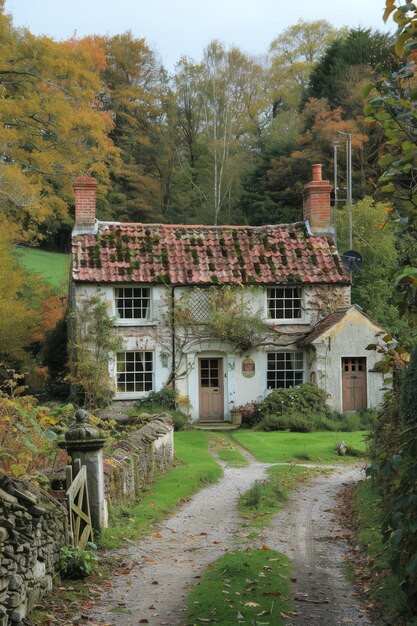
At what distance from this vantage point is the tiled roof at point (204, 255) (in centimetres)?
2764

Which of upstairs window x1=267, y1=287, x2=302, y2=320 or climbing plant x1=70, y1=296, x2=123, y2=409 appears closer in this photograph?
climbing plant x1=70, y1=296, x2=123, y2=409

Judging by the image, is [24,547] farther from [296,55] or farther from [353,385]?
[296,55]

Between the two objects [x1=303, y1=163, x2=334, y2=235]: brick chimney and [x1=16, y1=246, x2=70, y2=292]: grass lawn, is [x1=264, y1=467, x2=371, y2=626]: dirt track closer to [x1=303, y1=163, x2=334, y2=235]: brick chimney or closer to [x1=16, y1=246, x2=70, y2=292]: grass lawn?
[x1=303, y1=163, x2=334, y2=235]: brick chimney

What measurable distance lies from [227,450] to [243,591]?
13.0 m

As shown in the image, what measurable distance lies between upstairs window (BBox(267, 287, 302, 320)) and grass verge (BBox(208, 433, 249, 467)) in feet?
18.0

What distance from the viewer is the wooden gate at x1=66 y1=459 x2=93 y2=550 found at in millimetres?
9398

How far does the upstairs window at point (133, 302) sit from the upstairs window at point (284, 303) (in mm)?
4459

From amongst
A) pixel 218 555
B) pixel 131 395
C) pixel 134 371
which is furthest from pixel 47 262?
pixel 218 555

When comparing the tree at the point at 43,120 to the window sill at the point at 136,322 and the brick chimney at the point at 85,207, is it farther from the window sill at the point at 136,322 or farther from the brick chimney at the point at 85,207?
the window sill at the point at 136,322

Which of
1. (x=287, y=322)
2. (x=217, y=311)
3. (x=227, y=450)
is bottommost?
(x=227, y=450)

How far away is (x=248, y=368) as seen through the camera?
93.0 ft

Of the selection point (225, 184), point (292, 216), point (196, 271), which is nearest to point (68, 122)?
point (196, 271)

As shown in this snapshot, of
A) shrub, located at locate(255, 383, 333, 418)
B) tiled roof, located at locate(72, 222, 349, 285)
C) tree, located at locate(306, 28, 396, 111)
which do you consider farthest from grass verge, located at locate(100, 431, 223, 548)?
tree, located at locate(306, 28, 396, 111)

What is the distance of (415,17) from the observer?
A: 584 centimetres
